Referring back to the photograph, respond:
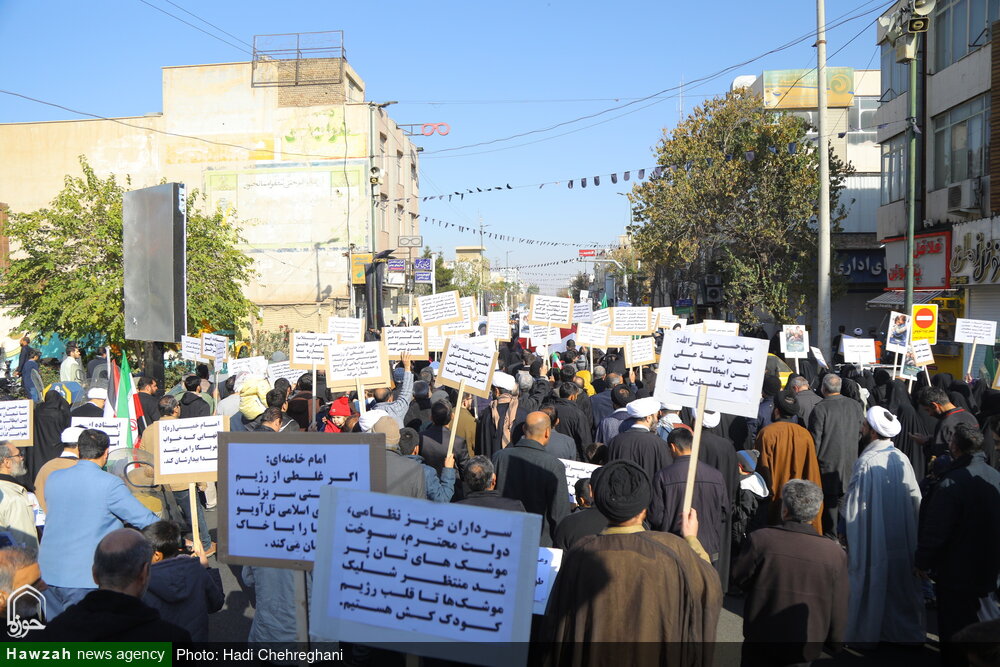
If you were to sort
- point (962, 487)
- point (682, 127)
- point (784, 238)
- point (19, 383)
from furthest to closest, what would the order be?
1. point (682, 127)
2. point (784, 238)
3. point (19, 383)
4. point (962, 487)

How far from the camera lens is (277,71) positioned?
4725cm

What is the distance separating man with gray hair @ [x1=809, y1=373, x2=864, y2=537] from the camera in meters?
8.17

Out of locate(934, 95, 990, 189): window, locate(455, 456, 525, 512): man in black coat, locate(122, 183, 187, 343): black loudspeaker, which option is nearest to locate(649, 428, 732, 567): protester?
locate(455, 456, 525, 512): man in black coat

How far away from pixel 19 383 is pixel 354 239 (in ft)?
99.8

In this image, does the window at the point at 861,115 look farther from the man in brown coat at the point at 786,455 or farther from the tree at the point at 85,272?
the man in brown coat at the point at 786,455

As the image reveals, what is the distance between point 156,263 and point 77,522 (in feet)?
33.0

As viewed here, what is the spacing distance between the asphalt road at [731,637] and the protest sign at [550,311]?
901 cm

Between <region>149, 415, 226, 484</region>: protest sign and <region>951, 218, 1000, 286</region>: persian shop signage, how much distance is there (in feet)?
65.7

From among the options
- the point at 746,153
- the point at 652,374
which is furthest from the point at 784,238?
the point at 652,374

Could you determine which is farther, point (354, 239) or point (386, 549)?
point (354, 239)

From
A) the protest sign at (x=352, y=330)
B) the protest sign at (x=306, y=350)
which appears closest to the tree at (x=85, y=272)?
the protest sign at (x=352, y=330)

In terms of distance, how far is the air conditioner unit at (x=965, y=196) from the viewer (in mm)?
22203

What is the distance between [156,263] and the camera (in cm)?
1467

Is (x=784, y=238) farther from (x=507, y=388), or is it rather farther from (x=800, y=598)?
(x=800, y=598)
